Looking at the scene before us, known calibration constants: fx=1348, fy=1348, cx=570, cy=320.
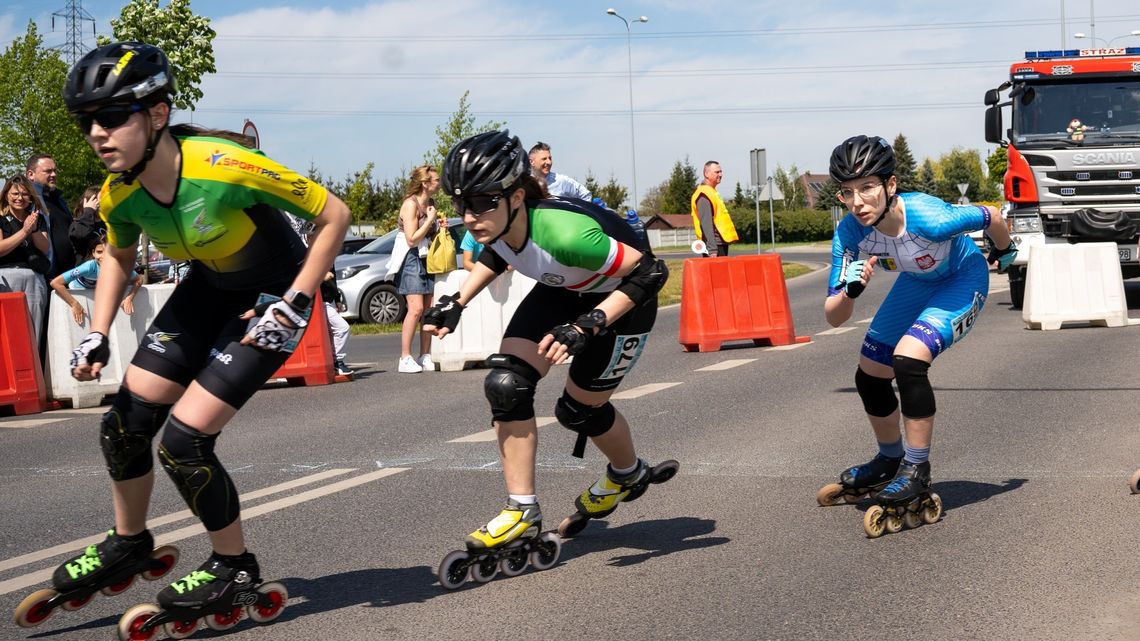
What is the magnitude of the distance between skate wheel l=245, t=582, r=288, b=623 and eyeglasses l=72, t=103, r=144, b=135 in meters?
1.59

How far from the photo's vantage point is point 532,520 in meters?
5.13

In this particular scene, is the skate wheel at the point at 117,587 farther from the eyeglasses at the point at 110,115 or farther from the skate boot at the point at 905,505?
the skate boot at the point at 905,505

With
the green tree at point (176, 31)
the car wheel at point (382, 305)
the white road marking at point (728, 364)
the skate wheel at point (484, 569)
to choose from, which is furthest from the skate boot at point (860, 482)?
the green tree at point (176, 31)

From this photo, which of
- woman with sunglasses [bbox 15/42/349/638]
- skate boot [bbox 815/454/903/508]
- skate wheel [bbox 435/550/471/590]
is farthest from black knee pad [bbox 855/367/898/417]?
woman with sunglasses [bbox 15/42/349/638]

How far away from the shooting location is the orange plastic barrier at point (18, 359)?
11.5 m

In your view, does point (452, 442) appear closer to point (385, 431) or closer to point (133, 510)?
point (385, 431)

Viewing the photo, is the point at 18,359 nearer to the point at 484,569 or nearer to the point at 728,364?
the point at 728,364

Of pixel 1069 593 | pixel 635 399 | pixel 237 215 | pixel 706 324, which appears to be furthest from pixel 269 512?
pixel 706 324

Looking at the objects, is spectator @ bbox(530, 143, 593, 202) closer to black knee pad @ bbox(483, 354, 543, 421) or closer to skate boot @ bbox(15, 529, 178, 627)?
black knee pad @ bbox(483, 354, 543, 421)

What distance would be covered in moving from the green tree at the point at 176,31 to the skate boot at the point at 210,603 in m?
31.0

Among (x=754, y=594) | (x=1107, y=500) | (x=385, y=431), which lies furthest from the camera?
(x=385, y=431)

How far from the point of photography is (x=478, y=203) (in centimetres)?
494

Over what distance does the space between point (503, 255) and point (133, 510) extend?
1.68 metres

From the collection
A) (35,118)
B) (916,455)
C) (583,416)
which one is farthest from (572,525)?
(35,118)
